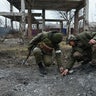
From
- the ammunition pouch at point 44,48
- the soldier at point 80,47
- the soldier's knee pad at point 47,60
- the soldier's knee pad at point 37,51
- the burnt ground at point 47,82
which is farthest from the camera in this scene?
the soldier's knee pad at point 47,60

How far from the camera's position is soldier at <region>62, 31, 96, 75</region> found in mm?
7873

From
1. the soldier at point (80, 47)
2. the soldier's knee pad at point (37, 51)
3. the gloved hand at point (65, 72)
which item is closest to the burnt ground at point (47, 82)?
the gloved hand at point (65, 72)

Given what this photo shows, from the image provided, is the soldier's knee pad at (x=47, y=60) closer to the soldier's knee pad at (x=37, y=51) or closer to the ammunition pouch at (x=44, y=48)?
the ammunition pouch at (x=44, y=48)

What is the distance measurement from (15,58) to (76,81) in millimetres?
4592

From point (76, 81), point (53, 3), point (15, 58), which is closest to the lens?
point (76, 81)

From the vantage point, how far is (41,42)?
28.2 ft

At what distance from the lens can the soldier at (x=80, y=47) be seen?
7.87 m

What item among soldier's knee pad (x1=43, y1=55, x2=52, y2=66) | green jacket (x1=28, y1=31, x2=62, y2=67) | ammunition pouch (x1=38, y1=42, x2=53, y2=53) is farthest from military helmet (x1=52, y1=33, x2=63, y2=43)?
soldier's knee pad (x1=43, y1=55, x2=52, y2=66)

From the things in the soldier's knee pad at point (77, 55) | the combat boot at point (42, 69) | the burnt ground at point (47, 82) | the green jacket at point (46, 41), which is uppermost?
the green jacket at point (46, 41)

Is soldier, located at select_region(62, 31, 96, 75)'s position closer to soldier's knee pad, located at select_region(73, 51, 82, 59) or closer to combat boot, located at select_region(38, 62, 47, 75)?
soldier's knee pad, located at select_region(73, 51, 82, 59)

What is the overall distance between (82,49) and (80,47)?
69mm

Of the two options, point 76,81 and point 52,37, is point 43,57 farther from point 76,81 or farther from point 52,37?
point 76,81

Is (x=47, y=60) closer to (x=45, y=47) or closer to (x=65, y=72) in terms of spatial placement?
(x=45, y=47)

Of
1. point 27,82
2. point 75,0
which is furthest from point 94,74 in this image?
point 75,0
